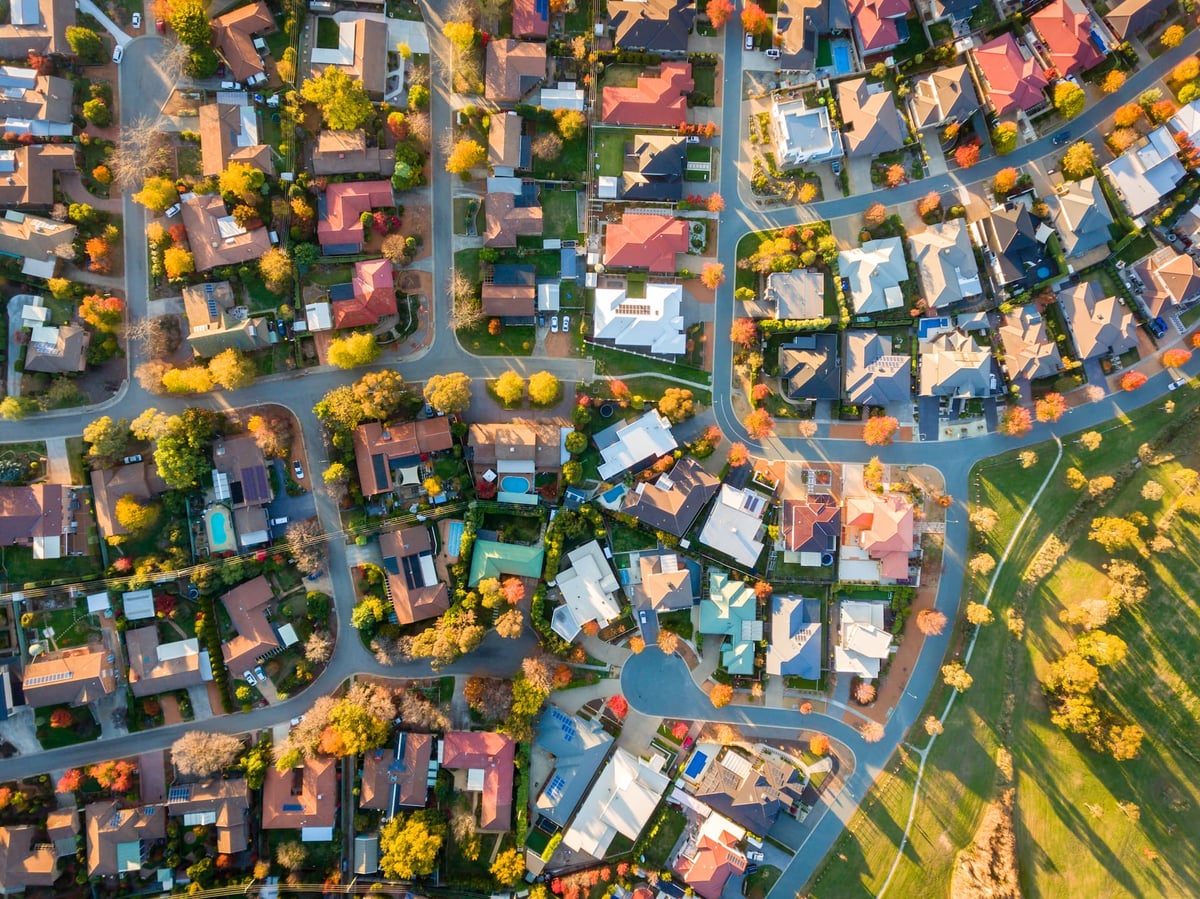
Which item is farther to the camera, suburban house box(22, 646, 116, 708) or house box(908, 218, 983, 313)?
house box(908, 218, 983, 313)

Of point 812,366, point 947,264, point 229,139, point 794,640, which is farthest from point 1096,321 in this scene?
point 229,139

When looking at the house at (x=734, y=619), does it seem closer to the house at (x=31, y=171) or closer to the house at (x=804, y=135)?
the house at (x=804, y=135)

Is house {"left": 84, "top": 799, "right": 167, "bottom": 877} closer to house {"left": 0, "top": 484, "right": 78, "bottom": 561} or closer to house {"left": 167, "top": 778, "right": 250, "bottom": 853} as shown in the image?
house {"left": 167, "top": 778, "right": 250, "bottom": 853}

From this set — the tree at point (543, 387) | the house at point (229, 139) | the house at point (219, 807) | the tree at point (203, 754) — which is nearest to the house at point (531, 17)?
the house at point (229, 139)

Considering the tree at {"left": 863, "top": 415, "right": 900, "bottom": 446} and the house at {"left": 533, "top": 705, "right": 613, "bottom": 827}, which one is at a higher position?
the tree at {"left": 863, "top": 415, "right": 900, "bottom": 446}

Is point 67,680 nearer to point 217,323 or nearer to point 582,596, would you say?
point 217,323

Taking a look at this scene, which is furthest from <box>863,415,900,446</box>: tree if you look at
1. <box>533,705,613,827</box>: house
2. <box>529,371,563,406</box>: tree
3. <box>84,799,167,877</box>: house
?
<box>84,799,167,877</box>: house
